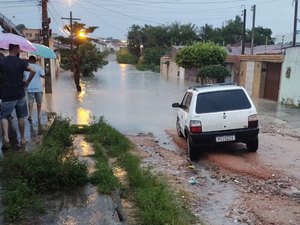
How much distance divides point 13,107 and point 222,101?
4578 millimetres

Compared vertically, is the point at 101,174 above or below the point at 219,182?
above

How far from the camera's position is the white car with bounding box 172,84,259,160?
29.0 feet

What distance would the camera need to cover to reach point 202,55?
3462 centimetres

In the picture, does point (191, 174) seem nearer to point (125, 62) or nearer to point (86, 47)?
point (86, 47)

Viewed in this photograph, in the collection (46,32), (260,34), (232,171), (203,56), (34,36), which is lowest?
(232,171)

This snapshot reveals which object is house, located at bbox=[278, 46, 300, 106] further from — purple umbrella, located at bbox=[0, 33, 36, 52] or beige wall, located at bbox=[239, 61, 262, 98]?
purple umbrella, located at bbox=[0, 33, 36, 52]

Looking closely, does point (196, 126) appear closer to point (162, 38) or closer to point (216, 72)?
point (216, 72)

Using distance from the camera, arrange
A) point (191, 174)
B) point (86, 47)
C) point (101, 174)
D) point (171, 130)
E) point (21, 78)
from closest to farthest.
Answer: point (101, 174) < point (21, 78) < point (191, 174) < point (171, 130) < point (86, 47)

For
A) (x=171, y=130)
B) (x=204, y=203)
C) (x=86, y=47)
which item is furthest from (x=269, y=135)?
(x=86, y=47)

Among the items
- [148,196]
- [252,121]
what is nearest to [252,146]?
[252,121]

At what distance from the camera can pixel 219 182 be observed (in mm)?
7523

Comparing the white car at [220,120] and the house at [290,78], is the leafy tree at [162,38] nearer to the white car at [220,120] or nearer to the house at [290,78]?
the house at [290,78]

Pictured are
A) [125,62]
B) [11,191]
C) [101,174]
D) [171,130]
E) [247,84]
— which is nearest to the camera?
[11,191]

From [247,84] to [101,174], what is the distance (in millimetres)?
23805
